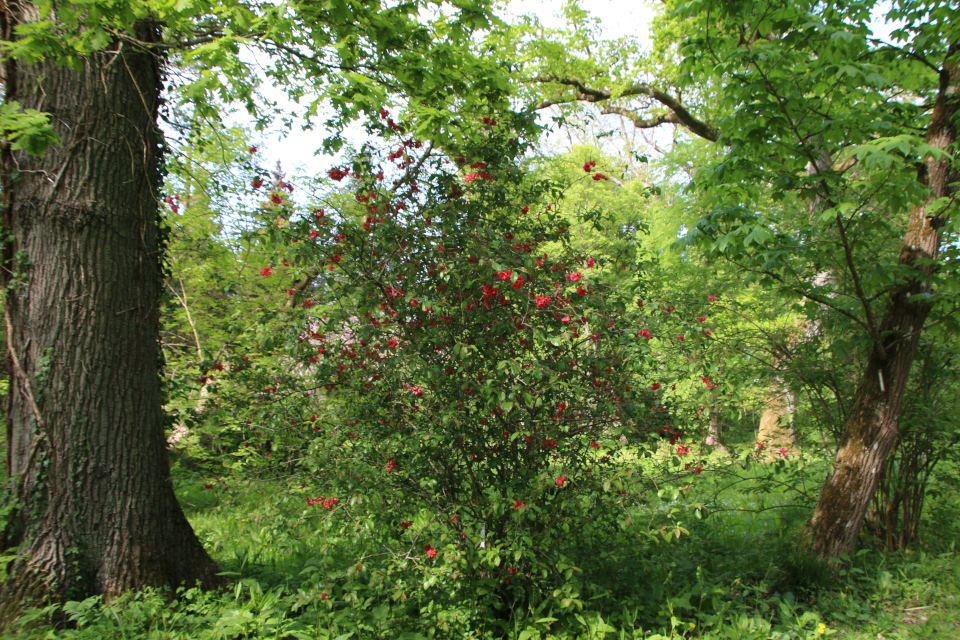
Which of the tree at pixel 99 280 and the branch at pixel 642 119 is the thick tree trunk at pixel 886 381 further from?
the branch at pixel 642 119

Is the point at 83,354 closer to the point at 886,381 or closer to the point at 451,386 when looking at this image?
the point at 451,386

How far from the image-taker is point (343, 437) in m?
3.32

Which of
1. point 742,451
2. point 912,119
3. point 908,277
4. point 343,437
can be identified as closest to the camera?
point 742,451

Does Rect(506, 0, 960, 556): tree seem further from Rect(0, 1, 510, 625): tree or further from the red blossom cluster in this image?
the red blossom cluster

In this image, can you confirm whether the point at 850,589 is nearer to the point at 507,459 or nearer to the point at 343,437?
the point at 507,459

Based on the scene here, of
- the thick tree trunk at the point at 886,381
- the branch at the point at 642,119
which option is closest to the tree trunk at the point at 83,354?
Result: the thick tree trunk at the point at 886,381

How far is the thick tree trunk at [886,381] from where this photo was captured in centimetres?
398

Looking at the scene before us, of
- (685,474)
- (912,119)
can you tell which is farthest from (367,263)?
(912,119)

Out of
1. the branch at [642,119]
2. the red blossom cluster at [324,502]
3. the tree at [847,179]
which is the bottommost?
the red blossom cluster at [324,502]

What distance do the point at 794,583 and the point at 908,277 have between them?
94.3 inches

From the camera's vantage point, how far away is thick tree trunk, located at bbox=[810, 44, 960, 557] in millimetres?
3977

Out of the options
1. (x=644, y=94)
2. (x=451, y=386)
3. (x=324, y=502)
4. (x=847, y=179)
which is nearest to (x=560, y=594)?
(x=451, y=386)

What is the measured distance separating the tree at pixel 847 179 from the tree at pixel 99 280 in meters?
2.00

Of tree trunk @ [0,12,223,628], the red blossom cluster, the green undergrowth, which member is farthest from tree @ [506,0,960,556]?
tree trunk @ [0,12,223,628]
